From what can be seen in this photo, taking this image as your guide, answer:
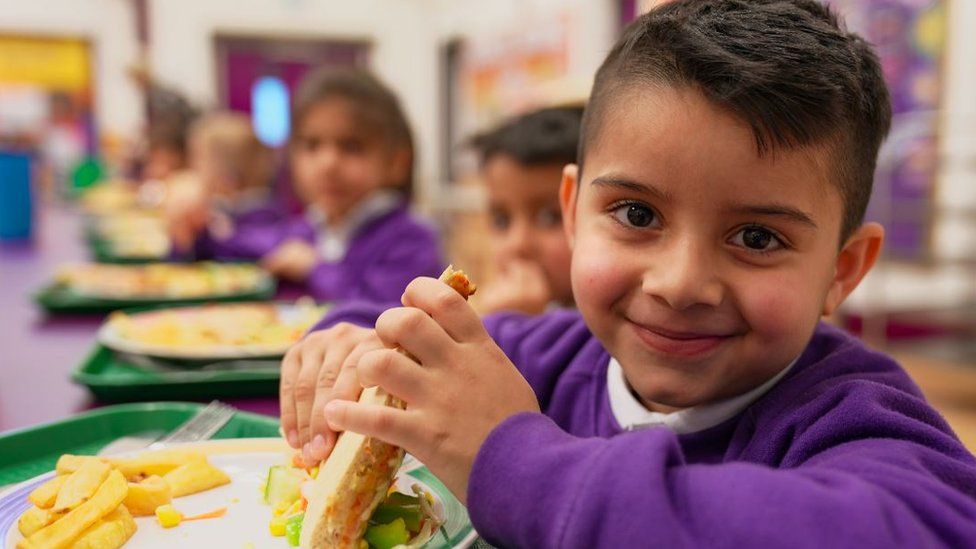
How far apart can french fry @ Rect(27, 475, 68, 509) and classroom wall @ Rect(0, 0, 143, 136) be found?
33.7 ft

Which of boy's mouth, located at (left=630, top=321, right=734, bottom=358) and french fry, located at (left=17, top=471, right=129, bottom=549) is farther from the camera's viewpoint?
boy's mouth, located at (left=630, top=321, right=734, bottom=358)

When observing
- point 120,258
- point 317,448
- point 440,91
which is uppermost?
point 440,91

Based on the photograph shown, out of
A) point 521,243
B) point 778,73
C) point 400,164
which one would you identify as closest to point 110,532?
point 778,73

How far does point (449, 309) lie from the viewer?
1.94 ft

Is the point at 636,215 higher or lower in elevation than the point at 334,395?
higher

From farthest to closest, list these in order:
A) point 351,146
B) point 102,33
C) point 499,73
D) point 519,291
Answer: point 102,33, point 499,73, point 351,146, point 519,291

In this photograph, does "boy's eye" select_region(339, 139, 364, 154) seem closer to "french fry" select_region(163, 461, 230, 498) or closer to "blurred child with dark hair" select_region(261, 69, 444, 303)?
"blurred child with dark hair" select_region(261, 69, 444, 303)

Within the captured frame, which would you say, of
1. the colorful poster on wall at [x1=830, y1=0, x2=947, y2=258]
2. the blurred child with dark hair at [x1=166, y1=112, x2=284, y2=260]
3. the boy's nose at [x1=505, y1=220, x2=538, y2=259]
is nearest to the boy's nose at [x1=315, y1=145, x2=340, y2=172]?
the blurred child with dark hair at [x1=166, y1=112, x2=284, y2=260]

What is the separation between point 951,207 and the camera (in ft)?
12.2

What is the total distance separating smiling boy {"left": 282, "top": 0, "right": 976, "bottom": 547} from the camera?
499 mm

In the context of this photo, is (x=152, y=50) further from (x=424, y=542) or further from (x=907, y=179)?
(x=424, y=542)

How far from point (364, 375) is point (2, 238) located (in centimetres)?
304

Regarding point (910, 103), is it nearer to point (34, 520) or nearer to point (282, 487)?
point (282, 487)

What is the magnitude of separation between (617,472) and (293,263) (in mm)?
1961
